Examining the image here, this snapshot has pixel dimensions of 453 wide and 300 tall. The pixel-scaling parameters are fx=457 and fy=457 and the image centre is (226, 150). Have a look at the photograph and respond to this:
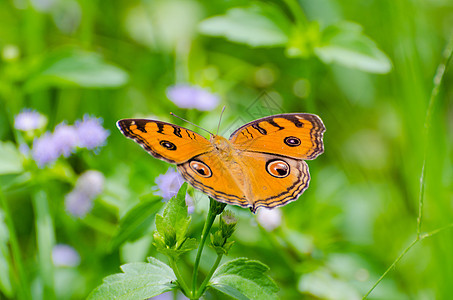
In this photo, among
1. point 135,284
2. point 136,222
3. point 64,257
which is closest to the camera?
point 135,284

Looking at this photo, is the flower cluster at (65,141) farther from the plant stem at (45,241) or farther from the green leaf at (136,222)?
the green leaf at (136,222)

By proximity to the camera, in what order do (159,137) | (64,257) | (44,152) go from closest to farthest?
1. (159,137)
2. (44,152)
3. (64,257)

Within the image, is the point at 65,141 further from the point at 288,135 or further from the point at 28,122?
the point at 288,135

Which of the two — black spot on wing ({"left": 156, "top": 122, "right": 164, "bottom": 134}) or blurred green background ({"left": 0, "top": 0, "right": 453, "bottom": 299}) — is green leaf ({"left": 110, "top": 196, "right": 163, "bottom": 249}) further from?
black spot on wing ({"left": 156, "top": 122, "right": 164, "bottom": 134})

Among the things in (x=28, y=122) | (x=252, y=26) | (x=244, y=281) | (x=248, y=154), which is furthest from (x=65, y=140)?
(x=244, y=281)

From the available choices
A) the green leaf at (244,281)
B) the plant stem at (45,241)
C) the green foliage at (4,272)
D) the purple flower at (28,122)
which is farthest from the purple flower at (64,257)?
the green leaf at (244,281)

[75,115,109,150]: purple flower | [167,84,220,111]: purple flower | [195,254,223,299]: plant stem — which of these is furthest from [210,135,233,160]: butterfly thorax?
[75,115,109,150]: purple flower
